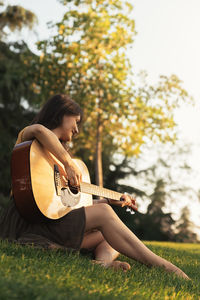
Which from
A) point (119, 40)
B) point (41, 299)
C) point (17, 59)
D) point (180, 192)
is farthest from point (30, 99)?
point (41, 299)

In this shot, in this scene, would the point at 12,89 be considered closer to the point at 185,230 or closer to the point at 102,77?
the point at 102,77

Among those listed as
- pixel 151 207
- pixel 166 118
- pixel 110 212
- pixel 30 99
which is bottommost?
pixel 151 207

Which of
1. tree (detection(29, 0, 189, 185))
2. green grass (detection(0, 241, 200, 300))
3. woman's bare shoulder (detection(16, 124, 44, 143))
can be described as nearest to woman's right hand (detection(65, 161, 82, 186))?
woman's bare shoulder (detection(16, 124, 44, 143))

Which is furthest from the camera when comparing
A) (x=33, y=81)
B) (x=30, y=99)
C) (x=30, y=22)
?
(x=30, y=99)

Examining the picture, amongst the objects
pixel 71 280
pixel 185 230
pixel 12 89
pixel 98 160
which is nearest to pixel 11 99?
pixel 12 89

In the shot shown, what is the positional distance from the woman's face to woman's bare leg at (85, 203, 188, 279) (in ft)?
2.52

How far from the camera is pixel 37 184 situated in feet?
11.1

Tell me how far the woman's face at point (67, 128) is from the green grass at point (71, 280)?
1095mm

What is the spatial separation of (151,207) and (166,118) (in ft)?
27.2

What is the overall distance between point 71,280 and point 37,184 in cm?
100

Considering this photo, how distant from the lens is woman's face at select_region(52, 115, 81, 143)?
3.88m

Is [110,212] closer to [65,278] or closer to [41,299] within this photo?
[65,278]

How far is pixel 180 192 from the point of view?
24203mm

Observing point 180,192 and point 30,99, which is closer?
point 30,99
